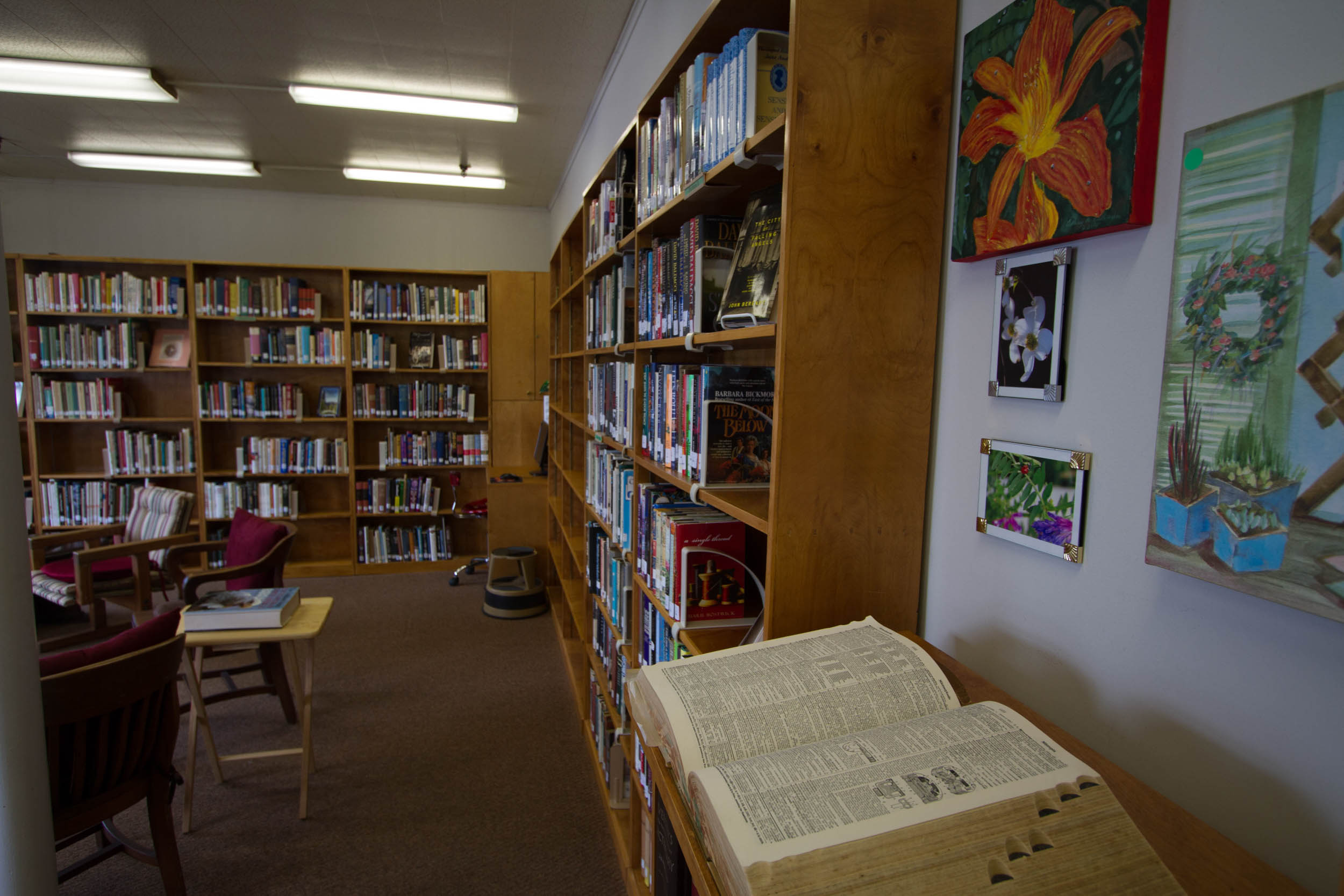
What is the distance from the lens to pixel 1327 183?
58 cm

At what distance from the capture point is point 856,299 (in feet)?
3.44

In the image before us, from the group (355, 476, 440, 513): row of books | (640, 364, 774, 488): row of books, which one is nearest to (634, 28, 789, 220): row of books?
(640, 364, 774, 488): row of books

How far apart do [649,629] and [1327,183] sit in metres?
1.61

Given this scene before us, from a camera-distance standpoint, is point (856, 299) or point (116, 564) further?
point (116, 564)

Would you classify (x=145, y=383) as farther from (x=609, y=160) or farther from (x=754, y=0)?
(x=754, y=0)

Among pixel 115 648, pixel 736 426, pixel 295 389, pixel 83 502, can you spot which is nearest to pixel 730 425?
pixel 736 426

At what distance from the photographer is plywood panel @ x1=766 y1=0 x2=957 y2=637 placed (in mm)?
1005

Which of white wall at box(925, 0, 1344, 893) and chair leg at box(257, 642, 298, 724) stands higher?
white wall at box(925, 0, 1344, 893)

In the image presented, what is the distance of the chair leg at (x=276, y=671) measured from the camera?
3.01m

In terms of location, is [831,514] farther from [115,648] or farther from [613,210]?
[115,648]

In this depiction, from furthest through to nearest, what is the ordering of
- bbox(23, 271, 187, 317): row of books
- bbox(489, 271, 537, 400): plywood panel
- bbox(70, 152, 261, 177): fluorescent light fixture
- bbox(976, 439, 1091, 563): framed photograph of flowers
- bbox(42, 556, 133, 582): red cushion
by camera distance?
bbox(489, 271, 537, 400): plywood panel < bbox(23, 271, 187, 317): row of books < bbox(70, 152, 261, 177): fluorescent light fixture < bbox(42, 556, 133, 582): red cushion < bbox(976, 439, 1091, 563): framed photograph of flowers

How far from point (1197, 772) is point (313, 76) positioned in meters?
4.55

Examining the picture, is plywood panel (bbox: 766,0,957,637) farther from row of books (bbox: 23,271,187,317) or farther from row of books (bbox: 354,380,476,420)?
row of books (bbox: 23,271,187,317)

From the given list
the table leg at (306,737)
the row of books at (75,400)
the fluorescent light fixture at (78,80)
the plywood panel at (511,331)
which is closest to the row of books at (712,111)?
the table leg at (306,737)
